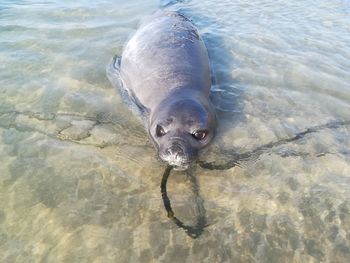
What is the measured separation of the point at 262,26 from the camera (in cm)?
838

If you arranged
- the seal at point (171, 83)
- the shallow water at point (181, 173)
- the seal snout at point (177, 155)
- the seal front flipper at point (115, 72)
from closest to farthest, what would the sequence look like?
the shallow water at point (181, 173) < the seal snout at point (177, 155) < the seal at point (171, 83) < the seal front flipper at point (115, 72)

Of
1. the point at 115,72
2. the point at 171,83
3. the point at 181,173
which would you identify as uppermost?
the point at 171,83

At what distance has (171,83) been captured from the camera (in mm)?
5410

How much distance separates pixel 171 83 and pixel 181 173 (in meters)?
1.45

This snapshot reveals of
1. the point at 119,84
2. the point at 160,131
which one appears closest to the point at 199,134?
the point at 160,131

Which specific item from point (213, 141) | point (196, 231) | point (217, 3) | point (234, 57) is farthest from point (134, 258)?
point (217, 3)

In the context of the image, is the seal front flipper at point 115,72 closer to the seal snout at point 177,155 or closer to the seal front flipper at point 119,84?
the seal front flipper at point 119,84

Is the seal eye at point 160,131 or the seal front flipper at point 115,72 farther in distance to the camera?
the seal front flipper at point 115,72

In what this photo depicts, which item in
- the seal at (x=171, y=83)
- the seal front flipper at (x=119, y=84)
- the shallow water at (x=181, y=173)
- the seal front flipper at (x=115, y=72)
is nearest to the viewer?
the shallow water at (x=181, y=173)

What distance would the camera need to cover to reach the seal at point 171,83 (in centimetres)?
457

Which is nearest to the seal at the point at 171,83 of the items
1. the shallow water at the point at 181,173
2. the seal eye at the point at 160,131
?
the seal eye at the point at 160,131

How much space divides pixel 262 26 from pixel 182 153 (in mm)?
4900

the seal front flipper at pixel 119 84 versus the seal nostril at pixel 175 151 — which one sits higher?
the seal nostril at pixel 175 151

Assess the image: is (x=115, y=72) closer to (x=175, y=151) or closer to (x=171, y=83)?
(x=171, y=83)
